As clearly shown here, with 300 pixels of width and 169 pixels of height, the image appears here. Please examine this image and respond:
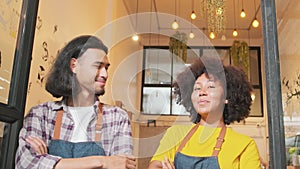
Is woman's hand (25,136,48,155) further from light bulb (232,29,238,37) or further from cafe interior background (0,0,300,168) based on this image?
light bulb (232,29,238,37)

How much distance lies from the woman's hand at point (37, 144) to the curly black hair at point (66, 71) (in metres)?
0.23

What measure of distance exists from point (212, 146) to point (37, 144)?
0.57 meters

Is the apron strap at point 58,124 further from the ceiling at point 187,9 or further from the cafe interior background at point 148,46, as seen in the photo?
the ceiling at point 187,9

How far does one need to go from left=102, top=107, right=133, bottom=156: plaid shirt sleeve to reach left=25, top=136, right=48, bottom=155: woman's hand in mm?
190

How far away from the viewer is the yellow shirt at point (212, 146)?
999 mm

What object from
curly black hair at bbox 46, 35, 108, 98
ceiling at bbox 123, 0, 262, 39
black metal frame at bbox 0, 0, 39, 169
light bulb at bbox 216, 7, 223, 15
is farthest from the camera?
ceiling at bbox 123, 0, 262, 39

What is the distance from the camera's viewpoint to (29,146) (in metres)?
0.92

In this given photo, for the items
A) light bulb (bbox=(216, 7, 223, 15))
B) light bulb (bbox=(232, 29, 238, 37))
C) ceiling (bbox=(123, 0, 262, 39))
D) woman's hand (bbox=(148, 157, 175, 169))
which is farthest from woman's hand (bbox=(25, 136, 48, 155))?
light bulb (bbox=(232, 29, 238, 37))

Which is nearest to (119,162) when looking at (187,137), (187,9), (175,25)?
(187,137)

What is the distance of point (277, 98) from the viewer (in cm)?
77

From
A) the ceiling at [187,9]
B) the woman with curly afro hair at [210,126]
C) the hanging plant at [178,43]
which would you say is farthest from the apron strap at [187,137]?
the ceiling at [187,9]

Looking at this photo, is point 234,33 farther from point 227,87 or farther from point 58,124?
point 58,124

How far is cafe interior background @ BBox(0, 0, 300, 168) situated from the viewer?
0.99m

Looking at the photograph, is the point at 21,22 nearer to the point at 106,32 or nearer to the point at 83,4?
the point at 106,32
